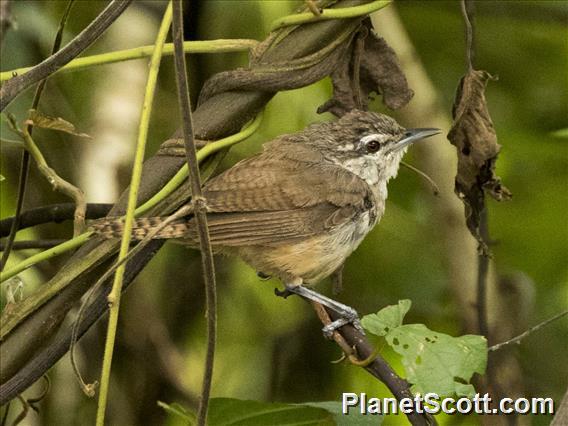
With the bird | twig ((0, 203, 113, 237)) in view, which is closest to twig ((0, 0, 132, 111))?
the bird

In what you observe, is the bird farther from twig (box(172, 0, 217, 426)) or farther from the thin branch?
twig (box(172, 0, 217, 426))

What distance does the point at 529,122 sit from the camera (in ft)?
13.7

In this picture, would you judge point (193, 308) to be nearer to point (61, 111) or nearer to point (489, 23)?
point (61, 111)

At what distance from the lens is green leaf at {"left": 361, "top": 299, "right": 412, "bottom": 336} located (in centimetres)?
247

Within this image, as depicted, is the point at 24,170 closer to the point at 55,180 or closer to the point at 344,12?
the point at 55,180

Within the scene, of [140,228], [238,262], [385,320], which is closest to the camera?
[385,320]

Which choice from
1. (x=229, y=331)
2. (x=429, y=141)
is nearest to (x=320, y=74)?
(x=429, y=141)

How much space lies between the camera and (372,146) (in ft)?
11.4

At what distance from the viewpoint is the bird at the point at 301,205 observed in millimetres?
3082

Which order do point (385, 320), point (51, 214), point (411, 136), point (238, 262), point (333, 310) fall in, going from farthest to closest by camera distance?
point (238, 262) < point (411, 136) < point (51, 214) < point (333, 310) < point (385, 320)

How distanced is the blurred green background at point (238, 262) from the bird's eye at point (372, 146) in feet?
1.70

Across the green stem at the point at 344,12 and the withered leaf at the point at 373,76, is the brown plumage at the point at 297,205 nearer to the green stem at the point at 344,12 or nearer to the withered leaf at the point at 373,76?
the withered leaf at the point at 373,76

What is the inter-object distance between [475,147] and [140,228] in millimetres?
939

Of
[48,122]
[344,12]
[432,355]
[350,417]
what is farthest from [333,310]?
[48,122]
